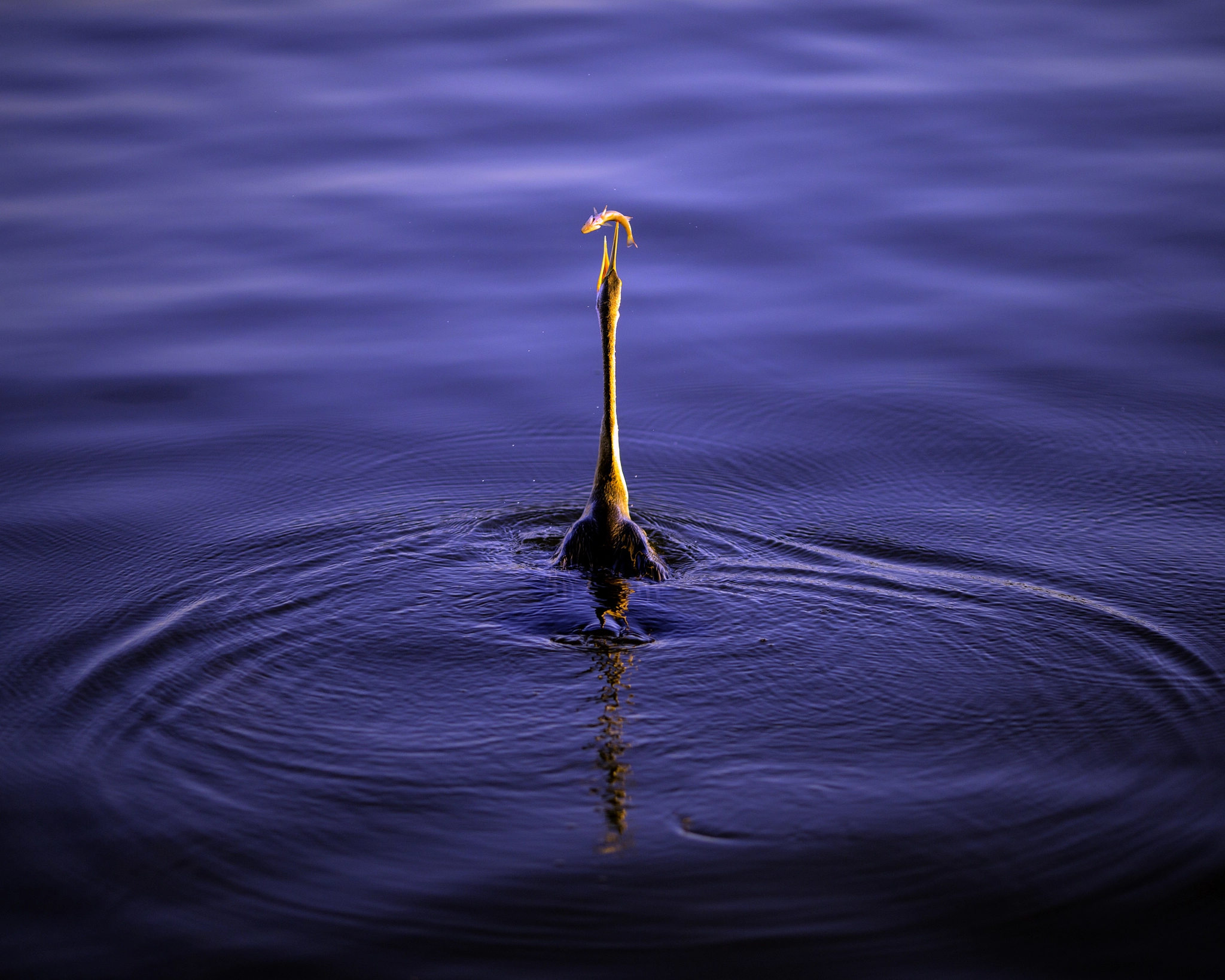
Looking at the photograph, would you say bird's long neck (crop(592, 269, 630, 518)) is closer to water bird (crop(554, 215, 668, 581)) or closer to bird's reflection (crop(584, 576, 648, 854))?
water bird (crop(554, 215, 668, 581))

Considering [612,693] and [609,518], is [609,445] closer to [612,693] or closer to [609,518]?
[609,518]

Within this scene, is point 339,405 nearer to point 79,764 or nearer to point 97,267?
point 97,267

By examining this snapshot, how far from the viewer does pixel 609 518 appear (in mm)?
7148

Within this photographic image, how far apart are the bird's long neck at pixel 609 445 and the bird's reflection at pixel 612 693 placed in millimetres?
407

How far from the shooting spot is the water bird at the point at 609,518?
7.04 m

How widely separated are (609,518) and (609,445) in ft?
1.24

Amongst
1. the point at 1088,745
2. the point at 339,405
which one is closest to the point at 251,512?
the point at 339,405

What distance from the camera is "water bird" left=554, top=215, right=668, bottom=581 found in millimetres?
7039

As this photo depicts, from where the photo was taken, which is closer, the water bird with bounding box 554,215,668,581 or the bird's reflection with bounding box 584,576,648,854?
the bird's reflection with bounding box 584,576,648,854

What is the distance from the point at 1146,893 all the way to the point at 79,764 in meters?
3.83

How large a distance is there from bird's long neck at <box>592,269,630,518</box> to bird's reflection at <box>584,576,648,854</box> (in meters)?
0.41

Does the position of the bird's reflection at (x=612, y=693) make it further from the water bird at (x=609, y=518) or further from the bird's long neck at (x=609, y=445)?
the bird's long neck at (x=609, y=445)

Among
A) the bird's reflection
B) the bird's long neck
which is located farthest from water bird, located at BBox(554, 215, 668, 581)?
the bird's reflection

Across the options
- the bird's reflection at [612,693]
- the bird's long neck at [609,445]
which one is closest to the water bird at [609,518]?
the bird's long neck at [609,445]
